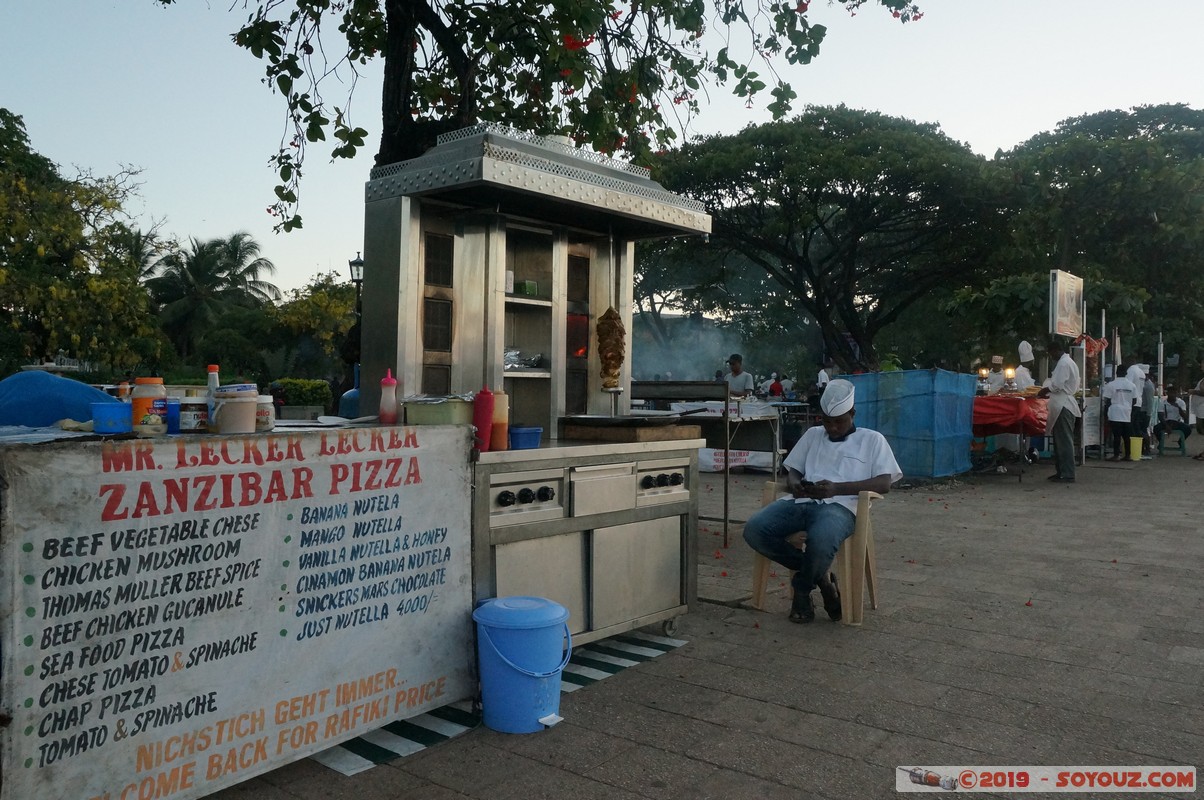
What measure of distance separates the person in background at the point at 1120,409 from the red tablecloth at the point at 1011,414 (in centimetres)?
390

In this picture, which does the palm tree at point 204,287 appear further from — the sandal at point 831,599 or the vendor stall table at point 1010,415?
the sandal at point 831,599

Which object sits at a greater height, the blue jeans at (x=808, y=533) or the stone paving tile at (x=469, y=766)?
the blue jeans at (x=808, y=533)

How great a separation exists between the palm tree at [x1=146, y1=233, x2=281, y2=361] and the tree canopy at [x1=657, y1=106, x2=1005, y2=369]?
29670mm

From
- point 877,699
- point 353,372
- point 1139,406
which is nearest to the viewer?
point 877,699

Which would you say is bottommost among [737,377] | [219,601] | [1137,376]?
[219,601]

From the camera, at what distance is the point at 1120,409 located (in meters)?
16.7

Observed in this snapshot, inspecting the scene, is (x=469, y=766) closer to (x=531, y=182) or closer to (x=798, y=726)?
(x=798, y=726)

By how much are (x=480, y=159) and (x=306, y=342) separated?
42.0 metres

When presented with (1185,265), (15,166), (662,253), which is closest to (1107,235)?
(1185,265)

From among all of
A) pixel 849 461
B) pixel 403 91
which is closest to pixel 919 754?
pixel 849 461

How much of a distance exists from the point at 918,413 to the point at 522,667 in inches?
418

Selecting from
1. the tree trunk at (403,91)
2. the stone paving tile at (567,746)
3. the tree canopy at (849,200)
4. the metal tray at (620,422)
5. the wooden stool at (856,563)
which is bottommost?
the stone paving tile at (567,746)

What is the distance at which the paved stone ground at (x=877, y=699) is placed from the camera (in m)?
3.25

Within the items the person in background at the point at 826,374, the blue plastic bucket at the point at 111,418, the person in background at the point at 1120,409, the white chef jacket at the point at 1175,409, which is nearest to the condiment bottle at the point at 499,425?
the blue plastic bucket at the point at 111,418
